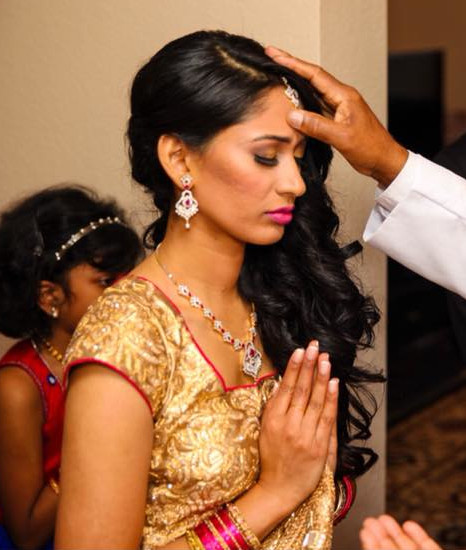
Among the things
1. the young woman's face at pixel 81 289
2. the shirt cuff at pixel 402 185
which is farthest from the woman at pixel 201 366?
the young woman's face at pixel 81 289

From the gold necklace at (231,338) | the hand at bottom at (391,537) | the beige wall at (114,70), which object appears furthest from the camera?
the beige wall at (114,70)

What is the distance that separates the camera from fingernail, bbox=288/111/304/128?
1.73 meters

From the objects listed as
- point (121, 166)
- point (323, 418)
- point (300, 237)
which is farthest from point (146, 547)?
point (121, 166)

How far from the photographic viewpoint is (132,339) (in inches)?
64.9

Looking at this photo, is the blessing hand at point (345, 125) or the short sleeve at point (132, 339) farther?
the blessing hand at point (345, 125)

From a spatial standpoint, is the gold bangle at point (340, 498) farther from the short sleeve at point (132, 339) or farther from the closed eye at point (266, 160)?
the closed eye at point (266, 160)

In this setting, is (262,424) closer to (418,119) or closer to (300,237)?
(300,237)

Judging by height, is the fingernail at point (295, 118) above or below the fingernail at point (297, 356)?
above

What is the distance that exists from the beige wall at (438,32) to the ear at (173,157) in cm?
531

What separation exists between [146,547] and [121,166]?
129 centimetres

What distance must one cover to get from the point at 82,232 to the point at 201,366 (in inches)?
36.8

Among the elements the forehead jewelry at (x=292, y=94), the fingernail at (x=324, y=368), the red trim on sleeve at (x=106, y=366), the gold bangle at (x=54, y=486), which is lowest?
the gold bangle at (x=54, y=486)

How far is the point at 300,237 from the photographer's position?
78.7 inches

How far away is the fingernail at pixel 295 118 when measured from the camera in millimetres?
1727
